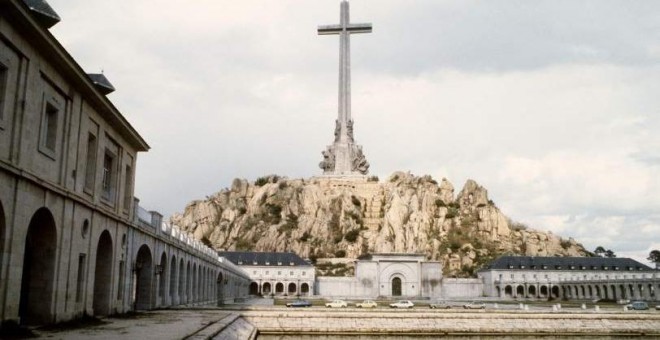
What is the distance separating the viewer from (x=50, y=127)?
21.0 m

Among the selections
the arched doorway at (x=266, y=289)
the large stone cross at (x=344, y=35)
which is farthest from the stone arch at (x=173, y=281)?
the large stone cross at (x=344, y=35)

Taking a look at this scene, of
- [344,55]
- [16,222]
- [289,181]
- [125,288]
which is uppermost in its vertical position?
[344,55]

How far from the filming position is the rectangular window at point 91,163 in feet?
82.3

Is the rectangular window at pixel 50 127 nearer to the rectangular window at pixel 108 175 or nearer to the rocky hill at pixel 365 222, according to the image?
the rectangular window at pixel 108 175

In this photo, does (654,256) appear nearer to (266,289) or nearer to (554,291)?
(554,291)

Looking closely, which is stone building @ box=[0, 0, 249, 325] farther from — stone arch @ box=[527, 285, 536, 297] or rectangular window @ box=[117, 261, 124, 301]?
stone arch @ box=[527, 285, 536, 297]

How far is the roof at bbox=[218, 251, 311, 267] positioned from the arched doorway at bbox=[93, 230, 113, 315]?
251 ft

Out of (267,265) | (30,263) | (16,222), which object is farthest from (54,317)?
(267,265)

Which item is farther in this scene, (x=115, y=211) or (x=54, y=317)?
(x=115, y=211)

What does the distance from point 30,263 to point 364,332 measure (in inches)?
776

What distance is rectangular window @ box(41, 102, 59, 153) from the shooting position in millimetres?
20672

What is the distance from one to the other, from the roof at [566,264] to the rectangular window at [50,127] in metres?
97.9

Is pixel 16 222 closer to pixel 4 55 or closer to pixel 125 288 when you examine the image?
pixel 4 55

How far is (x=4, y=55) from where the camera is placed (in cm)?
1686
